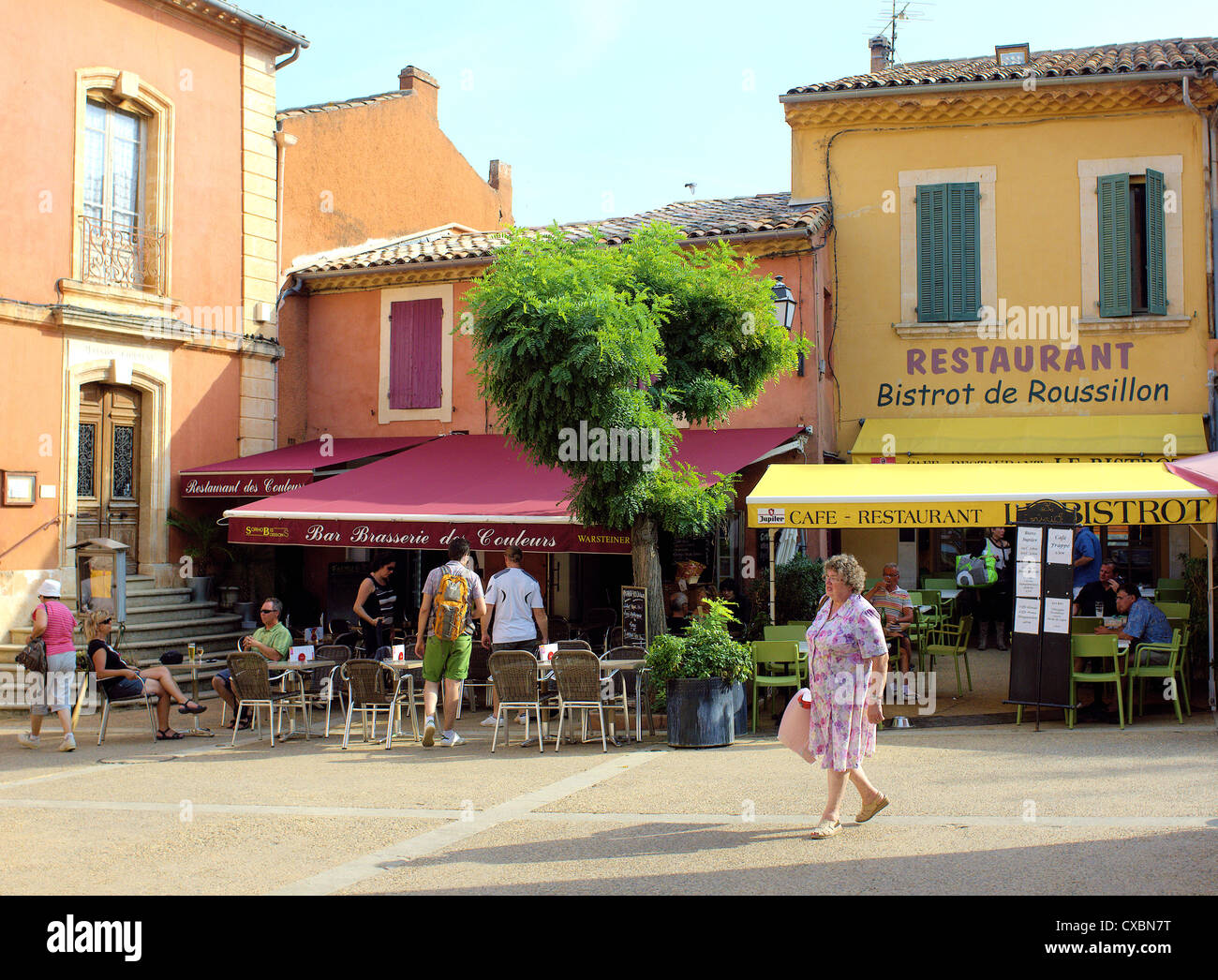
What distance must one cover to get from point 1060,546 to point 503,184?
55.3 ft

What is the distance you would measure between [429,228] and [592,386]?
1138 cm

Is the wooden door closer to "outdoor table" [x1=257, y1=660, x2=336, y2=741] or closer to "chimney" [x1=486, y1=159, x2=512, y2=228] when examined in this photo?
"outdoor table" [x1=257, y1=660, x2=336, y2=741]

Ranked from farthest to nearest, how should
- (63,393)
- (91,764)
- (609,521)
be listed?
(63,393), (609,521), (91,764)

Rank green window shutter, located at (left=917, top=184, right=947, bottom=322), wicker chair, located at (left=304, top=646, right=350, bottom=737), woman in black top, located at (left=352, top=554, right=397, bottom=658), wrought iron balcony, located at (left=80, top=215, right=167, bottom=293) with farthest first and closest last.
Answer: green window shutter, located at (left=917, top=184, right=947, bottom=322)
wrought iron balcony, located at (left=80, top=215, right=167, bottom=293)
woman in black top, located at (left=352, top=554, right=397, bottom=658)
wicker chair, located at (left=304, top=646, right=350, bottom=737)

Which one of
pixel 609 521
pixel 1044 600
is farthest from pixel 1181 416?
pixel 609 521

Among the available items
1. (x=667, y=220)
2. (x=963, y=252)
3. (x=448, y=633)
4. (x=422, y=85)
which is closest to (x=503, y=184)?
(x=422, y=85)

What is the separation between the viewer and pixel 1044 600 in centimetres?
981

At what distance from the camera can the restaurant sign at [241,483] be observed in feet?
48.4

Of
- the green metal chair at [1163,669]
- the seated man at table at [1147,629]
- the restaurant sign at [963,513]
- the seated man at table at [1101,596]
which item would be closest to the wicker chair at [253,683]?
the restaurant sign at [963,513]

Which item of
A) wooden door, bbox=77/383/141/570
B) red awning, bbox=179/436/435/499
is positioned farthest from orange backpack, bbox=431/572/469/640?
wooden door, bbox=77/383/141/570

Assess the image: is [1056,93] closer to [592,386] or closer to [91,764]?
[592,386]

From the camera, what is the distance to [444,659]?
1010 cm

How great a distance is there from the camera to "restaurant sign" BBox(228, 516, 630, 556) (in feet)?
37.5

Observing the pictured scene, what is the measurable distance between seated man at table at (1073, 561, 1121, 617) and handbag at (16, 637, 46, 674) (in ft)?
32.2
